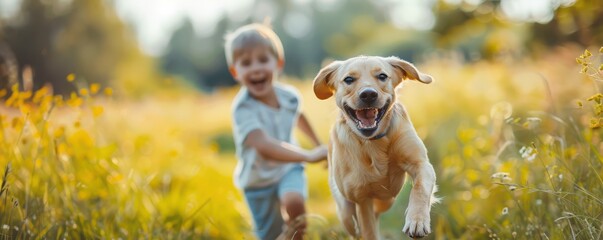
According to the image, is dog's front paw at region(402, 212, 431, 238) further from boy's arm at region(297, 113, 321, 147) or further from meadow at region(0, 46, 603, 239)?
boy's arm at region(297, 113, 321, 147)

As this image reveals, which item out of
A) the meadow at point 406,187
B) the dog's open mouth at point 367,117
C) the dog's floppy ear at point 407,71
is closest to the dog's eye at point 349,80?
the dog's open mouth at point 367,117

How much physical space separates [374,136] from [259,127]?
176 cm

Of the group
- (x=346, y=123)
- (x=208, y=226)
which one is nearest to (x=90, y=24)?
(x=208, y=226)

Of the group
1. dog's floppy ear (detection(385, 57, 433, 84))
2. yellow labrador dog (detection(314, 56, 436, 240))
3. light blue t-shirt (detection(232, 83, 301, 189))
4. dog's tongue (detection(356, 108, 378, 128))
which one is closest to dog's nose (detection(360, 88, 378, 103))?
yellow labrador dog (detection(314, 56, 436, 240))

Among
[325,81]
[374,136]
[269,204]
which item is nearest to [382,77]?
[374,136]

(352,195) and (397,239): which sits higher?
(352,195)

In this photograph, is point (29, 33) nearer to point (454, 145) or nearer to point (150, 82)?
point (150, 82)

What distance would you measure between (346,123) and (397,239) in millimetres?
2110

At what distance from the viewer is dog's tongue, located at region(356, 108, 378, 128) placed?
275 cm

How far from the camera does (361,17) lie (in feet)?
178

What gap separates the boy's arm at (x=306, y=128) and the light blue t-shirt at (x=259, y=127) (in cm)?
10

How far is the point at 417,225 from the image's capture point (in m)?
2.46

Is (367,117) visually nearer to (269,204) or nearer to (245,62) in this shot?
(245,62)

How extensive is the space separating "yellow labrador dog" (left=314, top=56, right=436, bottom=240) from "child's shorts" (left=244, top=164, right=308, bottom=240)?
1.57m
